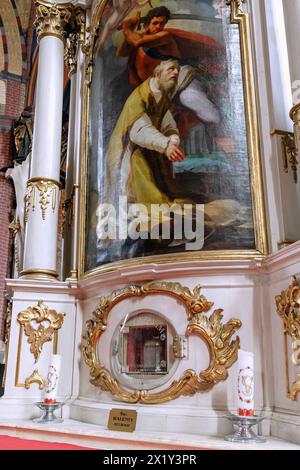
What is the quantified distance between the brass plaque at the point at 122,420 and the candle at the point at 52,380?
0.71m

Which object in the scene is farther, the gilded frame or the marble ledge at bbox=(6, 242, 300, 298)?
the gilded frame

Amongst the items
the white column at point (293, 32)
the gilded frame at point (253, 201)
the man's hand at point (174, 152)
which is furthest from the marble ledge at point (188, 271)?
the white column at point (293, 32)

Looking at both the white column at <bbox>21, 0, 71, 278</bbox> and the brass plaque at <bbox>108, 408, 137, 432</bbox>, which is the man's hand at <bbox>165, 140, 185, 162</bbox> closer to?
the white column at <bbox>21, 0, 71, 278</bbox>

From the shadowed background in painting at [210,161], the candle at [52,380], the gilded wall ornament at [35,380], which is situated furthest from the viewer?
the gilded wall ornament at [35,380]

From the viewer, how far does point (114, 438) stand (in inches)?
145

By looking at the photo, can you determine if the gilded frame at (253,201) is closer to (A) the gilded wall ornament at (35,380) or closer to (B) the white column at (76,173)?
(B) the white column at (76,173)

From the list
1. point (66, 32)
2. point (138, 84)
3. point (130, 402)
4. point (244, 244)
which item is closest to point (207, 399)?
point (130, 402)

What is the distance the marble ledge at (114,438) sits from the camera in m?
3.32

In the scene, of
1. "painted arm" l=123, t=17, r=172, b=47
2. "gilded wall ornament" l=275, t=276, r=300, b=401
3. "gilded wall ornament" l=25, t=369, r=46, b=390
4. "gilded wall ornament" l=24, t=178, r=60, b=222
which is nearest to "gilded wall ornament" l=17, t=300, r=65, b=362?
"gilded wall ornament" l=25, t=369, r=46, b=390

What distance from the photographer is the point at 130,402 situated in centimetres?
430

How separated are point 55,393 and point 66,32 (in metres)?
4.48

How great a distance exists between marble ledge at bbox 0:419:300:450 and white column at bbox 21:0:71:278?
5.25ft

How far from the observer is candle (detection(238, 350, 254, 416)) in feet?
11.5

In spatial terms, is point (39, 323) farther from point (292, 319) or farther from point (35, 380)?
point (292, 319)
